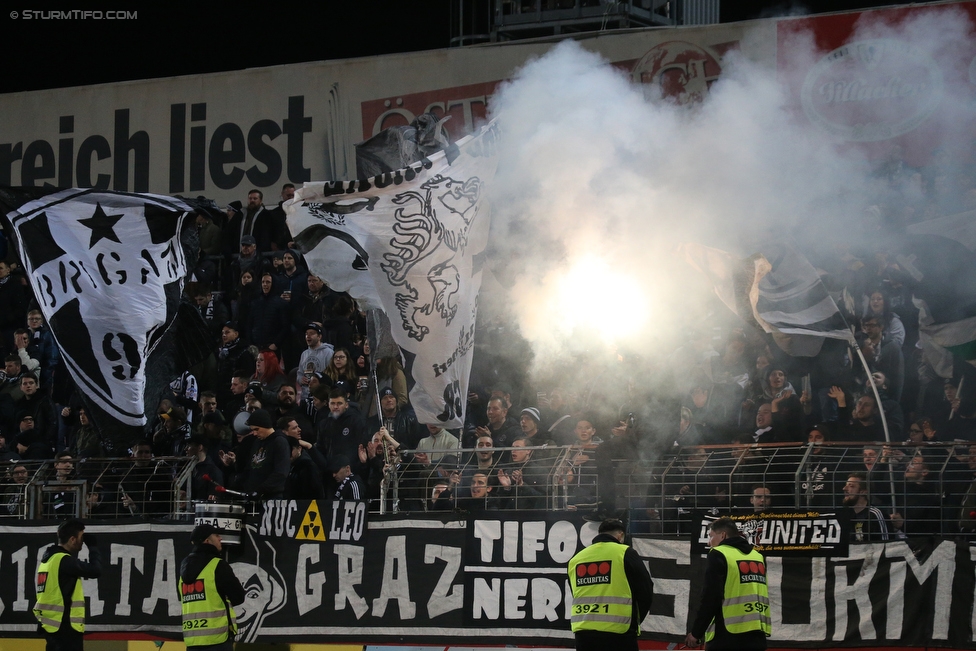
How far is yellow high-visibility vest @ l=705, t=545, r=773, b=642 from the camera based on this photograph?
8.18 m

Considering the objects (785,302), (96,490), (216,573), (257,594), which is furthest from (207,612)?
(785,302)

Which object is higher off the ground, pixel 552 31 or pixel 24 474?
pixel 552 31

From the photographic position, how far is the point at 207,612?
9367mm

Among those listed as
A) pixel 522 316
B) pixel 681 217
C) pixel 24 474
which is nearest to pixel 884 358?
pixel 681 217

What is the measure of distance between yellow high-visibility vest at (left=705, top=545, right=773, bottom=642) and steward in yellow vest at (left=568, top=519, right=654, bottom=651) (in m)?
0.48

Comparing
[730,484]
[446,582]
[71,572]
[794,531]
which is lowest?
[446,582]

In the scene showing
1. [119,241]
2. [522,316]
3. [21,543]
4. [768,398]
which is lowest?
[21,543]

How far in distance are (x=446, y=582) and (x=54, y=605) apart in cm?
297

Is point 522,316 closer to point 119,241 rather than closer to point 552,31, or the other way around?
point 119,241

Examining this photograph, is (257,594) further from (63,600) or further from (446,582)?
(446,582)

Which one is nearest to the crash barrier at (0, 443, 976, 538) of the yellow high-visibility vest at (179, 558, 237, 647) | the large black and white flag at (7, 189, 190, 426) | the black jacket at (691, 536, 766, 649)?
the black jacket at (691, 536, 766, 649)

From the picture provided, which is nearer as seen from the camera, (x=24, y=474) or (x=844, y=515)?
(x=844, y=515)

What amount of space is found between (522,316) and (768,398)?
7.35 feet

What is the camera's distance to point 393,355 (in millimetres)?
12008
